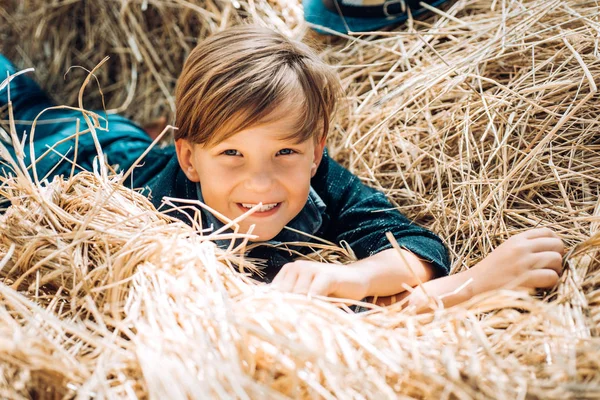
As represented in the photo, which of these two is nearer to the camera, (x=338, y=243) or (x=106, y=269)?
(x=106, y=269)

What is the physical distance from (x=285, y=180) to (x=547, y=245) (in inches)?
24.8

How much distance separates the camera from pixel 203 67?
4.95ft

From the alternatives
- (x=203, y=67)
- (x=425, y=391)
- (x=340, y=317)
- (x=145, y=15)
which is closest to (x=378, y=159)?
(x=203, y=67)

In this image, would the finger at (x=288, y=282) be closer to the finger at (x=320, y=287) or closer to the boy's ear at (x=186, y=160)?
the finger at (x=320, y=287)

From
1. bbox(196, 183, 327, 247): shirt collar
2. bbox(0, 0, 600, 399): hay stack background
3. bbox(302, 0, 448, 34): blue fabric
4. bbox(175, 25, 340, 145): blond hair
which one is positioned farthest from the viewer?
bbox(302, 0, 448, 34): blue fabric

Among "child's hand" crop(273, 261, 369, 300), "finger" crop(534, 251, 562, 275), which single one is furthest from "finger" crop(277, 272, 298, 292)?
"finger" crop(534, 251, 562, 275)

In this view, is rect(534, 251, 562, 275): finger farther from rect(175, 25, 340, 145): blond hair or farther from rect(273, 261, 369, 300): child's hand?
rect(175, 25, 340, 145): blond hair

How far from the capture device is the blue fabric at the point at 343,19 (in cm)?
219

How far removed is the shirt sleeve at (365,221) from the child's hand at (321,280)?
0.67ft

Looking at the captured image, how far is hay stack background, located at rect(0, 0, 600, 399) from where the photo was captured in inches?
38.7

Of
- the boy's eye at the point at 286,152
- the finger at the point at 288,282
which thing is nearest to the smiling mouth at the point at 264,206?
the boy's eye at the point at 286,152

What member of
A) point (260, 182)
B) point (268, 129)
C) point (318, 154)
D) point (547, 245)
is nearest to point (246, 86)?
point (268, 129)

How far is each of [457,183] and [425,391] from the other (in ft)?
2.72

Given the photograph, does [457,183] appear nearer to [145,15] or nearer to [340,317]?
[340,317]
